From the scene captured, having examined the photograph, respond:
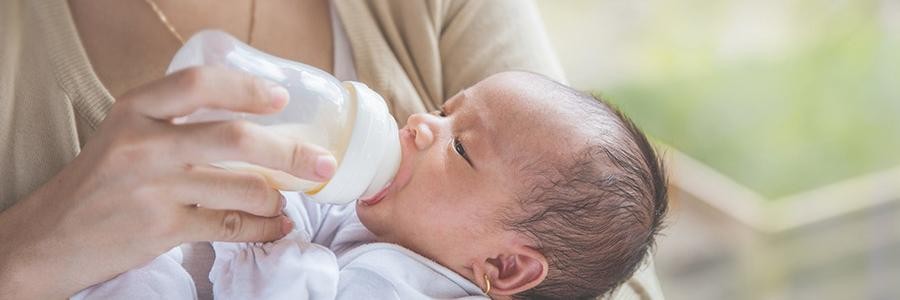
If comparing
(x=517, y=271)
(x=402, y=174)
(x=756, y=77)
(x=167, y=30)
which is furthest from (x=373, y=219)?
(x=756, y=77)

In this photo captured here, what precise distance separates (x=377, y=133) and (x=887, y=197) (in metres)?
1.83

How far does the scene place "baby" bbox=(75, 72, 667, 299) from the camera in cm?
128

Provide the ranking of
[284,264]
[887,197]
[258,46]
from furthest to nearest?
[887,197]
[258,46]
[284,264]

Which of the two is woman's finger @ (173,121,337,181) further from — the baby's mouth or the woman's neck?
the woman's neck

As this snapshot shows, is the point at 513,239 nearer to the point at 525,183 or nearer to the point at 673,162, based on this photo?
the point at 525,183

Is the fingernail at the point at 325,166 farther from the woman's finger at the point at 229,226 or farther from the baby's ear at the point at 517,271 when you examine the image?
the baby's ear at the point at 517,271

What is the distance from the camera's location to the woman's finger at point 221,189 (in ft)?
3.72

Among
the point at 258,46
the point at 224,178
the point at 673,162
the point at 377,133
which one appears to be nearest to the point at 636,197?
the point at 377,133

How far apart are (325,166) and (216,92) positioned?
13 centimetres

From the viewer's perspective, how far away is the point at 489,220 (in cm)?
131

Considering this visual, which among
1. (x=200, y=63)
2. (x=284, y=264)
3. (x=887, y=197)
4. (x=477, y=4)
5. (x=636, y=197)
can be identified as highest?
(x=887, y=197)

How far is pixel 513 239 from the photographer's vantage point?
1316 millimetres

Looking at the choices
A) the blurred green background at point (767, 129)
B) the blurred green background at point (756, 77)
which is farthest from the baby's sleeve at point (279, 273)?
the blurred green background at point (756, 77)

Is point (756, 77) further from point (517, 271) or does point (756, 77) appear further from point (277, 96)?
point (277, 96)
